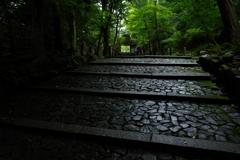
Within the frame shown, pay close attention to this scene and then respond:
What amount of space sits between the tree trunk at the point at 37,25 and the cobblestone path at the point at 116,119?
2287 millimetres

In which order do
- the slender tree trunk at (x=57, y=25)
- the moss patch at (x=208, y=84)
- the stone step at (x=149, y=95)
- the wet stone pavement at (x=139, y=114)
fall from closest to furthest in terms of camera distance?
the wet stone pavement at (x=139, y=114)
the stone step at (x=149, y=95)
the moss patch at (x=208, y=84)
the slender tree trunk at (x=57, y=25)

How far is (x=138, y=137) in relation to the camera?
238cm

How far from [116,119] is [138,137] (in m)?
0.75

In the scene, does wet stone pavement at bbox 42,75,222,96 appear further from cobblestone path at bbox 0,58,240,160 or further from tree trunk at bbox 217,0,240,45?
tree trunk at bbox 217,0,240,45

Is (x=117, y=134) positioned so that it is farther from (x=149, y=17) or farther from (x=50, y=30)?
(x=149, y=17)

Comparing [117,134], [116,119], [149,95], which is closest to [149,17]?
[149,95]

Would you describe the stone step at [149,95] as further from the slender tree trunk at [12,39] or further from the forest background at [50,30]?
the slender tree trunk at [12,39]

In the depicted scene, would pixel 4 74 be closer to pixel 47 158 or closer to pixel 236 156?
pixel 47 158

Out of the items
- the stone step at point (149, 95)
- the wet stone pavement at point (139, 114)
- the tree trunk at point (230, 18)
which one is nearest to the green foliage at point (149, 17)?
the tree trunk at point (230, 18)

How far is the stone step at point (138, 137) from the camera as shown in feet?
6.81

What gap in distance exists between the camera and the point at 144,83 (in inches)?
205

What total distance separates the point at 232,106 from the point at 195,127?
1.46 meters

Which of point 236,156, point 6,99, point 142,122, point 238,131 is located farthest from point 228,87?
point 6,99

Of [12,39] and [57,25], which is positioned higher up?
[57,25]
